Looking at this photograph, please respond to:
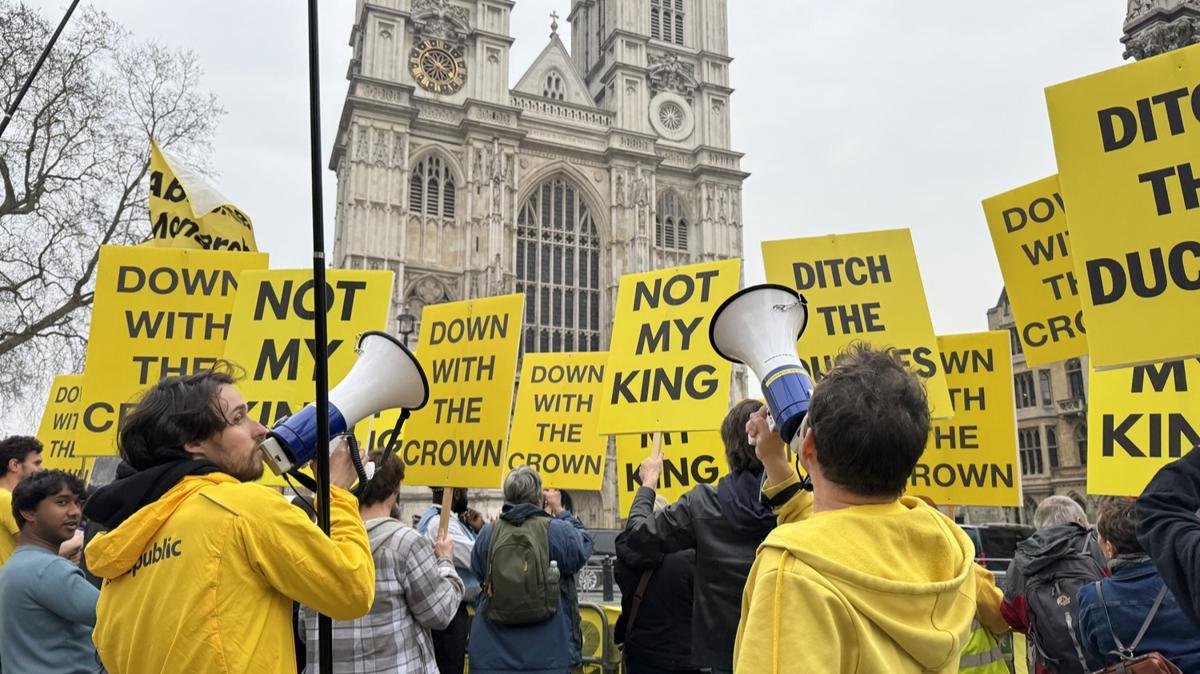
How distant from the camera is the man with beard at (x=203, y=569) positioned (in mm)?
1886

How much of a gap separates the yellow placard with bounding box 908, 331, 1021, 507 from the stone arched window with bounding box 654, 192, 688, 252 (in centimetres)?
2960

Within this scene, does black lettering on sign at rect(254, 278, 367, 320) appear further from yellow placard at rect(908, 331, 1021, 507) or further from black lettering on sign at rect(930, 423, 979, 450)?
black lettering on sign at rect(930, 423, 979, 450)

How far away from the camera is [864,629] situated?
4.30ft

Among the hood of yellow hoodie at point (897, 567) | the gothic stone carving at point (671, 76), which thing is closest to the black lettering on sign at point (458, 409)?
the hood of yellow hoodie at point (897, 567)

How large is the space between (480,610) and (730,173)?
33.5 metres

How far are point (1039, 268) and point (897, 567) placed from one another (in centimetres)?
475

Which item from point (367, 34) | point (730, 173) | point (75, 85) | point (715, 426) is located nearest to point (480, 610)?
point (715, 426)

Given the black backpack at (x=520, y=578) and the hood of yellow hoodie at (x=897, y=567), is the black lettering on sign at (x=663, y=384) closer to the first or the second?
the black backpack at (x=520, y=578)

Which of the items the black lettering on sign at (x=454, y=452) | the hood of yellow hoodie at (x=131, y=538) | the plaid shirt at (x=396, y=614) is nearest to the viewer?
the hood of yellow hoodie at (x=131, y=538)

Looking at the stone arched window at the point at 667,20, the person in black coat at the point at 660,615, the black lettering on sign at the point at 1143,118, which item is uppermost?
the stone arched window at the point at 667,20

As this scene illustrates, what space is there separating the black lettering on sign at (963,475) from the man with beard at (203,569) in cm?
477

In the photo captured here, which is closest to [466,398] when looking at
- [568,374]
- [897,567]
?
[568,374]

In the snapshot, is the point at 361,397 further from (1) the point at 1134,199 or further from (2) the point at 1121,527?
(1) the point at 1134,199

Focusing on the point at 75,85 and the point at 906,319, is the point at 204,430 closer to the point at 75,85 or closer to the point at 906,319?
the point at 906,319
